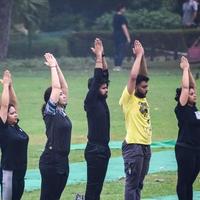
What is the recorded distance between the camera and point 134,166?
38.1ft

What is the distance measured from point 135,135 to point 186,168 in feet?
2.46

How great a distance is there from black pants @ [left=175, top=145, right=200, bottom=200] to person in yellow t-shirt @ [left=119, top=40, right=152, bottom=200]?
1.35 ft

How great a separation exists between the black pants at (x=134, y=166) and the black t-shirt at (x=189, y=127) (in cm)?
47

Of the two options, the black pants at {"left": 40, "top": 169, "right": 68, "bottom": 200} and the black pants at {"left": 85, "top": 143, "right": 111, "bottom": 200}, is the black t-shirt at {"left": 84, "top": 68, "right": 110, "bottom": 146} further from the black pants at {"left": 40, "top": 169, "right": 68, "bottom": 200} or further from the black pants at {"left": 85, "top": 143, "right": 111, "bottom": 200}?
the black pants at {"left": 40, "top": 169, "right": 68, "bottom": 200}

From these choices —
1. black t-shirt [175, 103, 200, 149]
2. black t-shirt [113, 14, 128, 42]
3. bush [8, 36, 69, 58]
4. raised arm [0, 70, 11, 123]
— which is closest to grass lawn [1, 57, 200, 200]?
black t-shirt [113, 14, 128, 42]

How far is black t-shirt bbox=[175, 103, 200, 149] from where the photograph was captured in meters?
11.8

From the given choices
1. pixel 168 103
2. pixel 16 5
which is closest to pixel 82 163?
pixel 168 103

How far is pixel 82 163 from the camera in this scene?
15961 millimetres

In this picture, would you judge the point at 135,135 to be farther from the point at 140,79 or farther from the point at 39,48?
the point at 39,48

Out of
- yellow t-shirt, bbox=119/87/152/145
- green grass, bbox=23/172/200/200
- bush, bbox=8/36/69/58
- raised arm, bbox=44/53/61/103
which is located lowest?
bush, bbox=8/36/69/58

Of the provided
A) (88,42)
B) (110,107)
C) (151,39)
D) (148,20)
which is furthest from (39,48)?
(110,107)

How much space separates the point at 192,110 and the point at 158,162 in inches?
169

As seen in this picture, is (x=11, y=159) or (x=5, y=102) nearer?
(x=11, y=159)

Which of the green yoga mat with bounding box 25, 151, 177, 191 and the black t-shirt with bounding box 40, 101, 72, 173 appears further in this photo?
the green yoga mat with bounding box 25, 151, 177, 191
